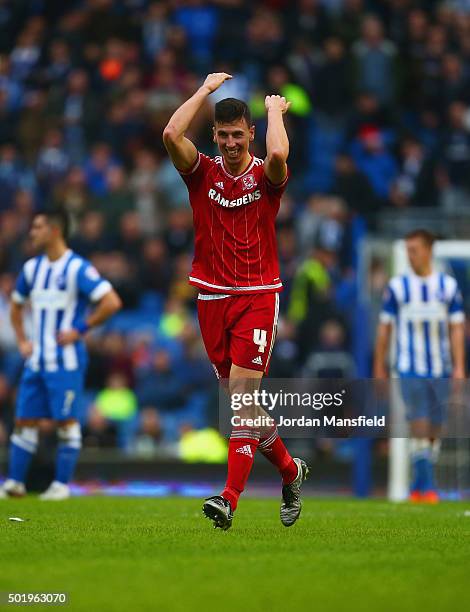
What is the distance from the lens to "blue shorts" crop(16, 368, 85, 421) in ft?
36.7

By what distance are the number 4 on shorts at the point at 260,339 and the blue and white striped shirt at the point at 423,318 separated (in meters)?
5.11

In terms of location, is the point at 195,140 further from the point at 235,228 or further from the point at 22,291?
the point at 235,228

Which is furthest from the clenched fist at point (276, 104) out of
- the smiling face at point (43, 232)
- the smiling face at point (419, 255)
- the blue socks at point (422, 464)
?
the blue socks at point (422, 464)

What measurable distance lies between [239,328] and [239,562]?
188 centimetres

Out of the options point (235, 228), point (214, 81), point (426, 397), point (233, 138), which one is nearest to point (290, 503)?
point (235, 228)

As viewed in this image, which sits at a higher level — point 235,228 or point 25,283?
point 25,283

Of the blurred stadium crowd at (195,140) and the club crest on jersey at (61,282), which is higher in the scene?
the blurred stadium crowd at (195,140)

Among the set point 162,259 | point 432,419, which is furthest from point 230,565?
point 162,259

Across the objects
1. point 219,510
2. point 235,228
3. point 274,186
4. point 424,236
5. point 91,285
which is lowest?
point 219,510

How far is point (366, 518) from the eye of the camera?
8.87m

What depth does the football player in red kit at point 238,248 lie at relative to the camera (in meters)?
7.43

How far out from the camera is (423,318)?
1248 cm

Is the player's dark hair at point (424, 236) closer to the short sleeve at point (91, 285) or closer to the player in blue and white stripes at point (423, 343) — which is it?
the player in blue and white stripes at point (423, 343)

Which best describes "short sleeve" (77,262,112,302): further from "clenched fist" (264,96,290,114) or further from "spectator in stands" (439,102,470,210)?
"spectator in stands" (439,102,470,210)
